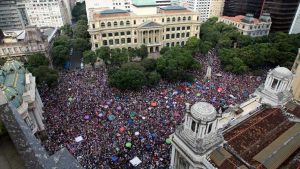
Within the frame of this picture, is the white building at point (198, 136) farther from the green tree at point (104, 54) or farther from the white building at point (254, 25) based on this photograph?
the white building at point (254, 25)

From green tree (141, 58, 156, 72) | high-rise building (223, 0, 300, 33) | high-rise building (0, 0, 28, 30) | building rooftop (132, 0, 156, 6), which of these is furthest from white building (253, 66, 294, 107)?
high-rise building (0, 0, 28, 30)

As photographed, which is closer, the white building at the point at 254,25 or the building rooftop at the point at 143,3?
the building rooftop at the point at 143,3

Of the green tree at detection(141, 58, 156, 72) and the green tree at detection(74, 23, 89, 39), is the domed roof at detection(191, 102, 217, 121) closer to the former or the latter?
the green tree at detection(141, 58, 156, 72)

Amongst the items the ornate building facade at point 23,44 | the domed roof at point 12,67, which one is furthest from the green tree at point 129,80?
the ornate building facade at point 23,44

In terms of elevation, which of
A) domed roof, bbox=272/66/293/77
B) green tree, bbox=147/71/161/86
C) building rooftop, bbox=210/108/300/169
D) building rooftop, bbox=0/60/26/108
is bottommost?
green tree, bbox=147/71/161/86

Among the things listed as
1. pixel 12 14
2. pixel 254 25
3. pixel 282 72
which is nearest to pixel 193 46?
pixel 254 25

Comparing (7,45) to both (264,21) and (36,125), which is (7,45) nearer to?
(36,125)

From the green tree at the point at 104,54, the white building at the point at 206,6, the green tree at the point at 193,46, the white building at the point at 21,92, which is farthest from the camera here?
the white building at the point at 206,6
